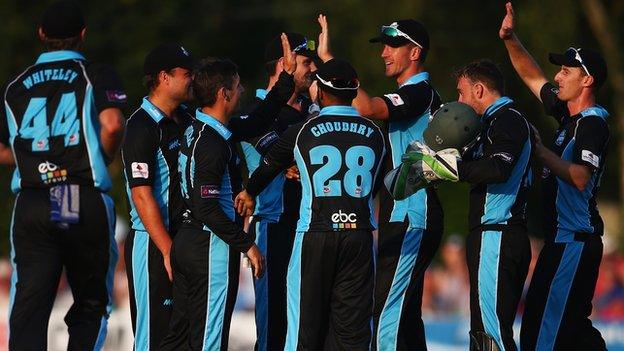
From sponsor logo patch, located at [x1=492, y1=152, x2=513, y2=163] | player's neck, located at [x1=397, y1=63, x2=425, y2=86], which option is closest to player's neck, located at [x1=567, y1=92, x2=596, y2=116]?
sponsor logo patch, located at [x1=492, y1=152, x2=513, y2=163]

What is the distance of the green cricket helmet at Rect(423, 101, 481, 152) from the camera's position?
10508mm

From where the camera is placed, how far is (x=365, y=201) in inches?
407

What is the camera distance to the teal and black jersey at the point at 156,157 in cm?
1084

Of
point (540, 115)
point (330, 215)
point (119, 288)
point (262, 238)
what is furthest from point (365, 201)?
point (540, 115)

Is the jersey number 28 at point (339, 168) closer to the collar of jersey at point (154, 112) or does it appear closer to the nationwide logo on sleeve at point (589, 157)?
the collar of jersey at point (154, 112)

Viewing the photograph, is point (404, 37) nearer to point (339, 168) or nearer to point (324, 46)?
point (324, 46)

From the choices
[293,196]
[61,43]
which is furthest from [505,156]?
[61,43]

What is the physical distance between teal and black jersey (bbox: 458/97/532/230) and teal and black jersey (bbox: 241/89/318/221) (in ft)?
5.14

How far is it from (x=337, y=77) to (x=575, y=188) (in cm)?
235

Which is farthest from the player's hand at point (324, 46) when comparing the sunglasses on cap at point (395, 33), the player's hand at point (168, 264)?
the player's hand at point (168, 264)

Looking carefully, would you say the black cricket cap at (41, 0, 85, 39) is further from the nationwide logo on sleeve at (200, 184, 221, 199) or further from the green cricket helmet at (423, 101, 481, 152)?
the green cricket helmet at (423, 101, 481, 152)

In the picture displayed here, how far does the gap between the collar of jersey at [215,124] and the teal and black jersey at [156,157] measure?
0.46 meters

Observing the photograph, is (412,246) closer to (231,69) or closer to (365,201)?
(365,201)

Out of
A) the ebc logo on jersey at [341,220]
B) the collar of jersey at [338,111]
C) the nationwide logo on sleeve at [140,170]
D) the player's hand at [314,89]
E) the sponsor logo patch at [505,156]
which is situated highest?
the player's hand at [314,89]
